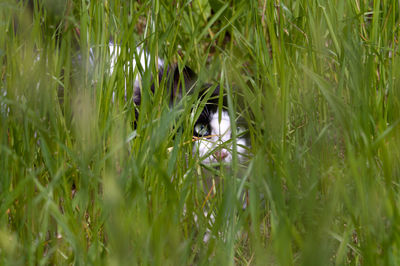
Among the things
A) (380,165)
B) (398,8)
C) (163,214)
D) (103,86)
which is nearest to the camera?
(163,214)

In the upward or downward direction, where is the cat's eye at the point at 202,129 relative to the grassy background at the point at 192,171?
upward

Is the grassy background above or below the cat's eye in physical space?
below

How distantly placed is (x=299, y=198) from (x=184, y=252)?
0.15 meters

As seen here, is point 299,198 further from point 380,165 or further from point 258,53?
point 258,53

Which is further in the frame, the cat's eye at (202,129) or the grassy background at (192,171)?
the cat's eye at (202,129)

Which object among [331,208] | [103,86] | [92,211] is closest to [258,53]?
[103,86]

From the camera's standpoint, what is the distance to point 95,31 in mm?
1036

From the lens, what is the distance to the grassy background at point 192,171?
577mm

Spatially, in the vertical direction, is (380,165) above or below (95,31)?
below

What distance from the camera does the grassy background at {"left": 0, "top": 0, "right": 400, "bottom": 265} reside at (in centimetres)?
58

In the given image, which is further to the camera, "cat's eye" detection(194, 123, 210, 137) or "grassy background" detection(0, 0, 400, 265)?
"cat's eye" detection(194, 123, 210, 137)

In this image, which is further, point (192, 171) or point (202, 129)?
point (202, 129)

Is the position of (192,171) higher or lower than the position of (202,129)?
lower

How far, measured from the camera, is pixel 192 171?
80 cm
